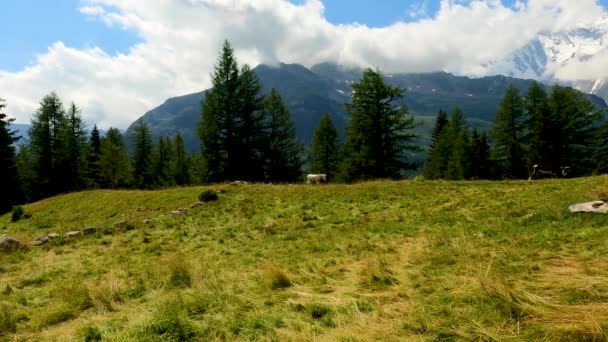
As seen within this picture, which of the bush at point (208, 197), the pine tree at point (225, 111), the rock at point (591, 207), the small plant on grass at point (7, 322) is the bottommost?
the small plant on grass at point (7, 322)

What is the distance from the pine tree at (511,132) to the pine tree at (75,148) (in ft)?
208

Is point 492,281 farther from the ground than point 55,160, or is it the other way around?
point 55,160

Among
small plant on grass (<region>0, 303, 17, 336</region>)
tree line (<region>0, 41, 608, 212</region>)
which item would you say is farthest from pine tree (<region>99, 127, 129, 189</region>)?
small plant on grass (<region>0, 303, 17, 336</region>)

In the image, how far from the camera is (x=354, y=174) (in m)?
48.2

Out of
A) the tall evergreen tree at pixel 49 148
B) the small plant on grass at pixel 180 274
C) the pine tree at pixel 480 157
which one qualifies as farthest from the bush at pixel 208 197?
the pine tree at pixel 480 157

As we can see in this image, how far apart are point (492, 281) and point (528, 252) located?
9.77ft

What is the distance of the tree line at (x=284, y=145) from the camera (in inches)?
1617

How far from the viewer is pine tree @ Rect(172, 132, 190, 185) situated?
5977cm

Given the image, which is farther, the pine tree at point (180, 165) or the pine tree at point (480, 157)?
the pine tree at point (180, 165)

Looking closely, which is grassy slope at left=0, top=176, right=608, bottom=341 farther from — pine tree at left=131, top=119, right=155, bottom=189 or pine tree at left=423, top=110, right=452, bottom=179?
pine tree at left=131, top=119, right=155, bottom=189

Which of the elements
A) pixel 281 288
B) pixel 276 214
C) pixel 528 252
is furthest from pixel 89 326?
pixel 276 214

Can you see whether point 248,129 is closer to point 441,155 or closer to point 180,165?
point 180,165

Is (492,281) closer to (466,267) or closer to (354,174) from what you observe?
(466,267)

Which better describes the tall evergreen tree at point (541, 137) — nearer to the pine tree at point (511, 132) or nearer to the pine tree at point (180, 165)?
the pine tree at point (511, 132)
